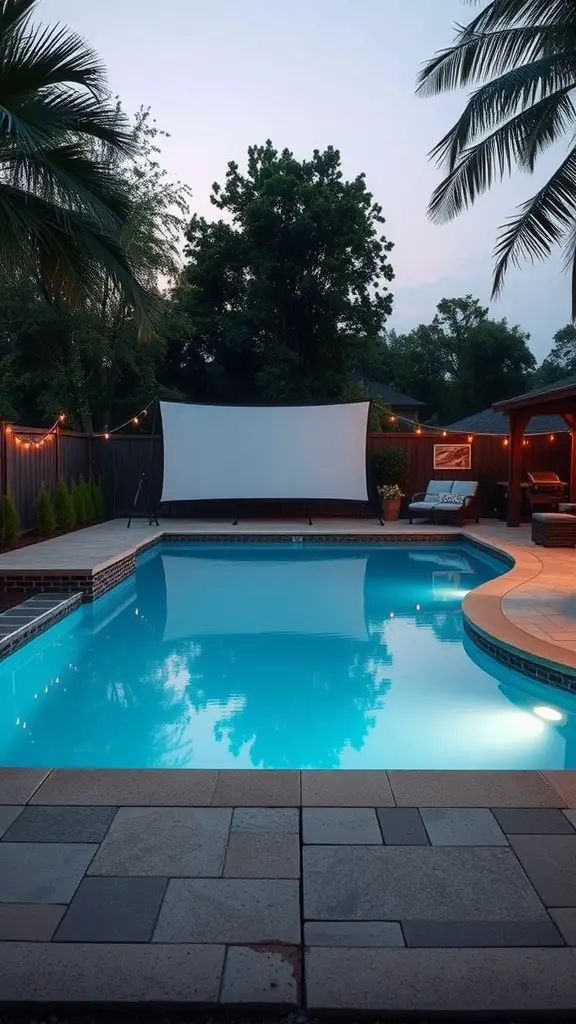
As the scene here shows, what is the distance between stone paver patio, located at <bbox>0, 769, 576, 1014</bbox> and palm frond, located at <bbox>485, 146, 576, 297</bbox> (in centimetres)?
483

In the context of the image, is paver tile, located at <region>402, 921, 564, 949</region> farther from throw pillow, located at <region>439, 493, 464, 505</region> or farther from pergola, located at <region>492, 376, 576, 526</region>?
throw pillow, located at <region>439, 493, 464, 505</region>

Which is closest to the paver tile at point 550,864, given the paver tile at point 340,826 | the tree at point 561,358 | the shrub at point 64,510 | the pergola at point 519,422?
the paver tile at point 340,826

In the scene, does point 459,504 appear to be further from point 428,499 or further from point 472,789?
point 472,789

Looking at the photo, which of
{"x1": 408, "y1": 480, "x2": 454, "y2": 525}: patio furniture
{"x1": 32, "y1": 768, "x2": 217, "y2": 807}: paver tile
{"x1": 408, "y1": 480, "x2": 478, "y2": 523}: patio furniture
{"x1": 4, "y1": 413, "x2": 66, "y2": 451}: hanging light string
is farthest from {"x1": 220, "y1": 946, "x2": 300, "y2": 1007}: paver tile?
{"x1": 408, "y1": 480, "x2": 454, "y2": 525}: patio furniture

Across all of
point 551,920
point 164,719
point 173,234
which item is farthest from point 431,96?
point 173,234

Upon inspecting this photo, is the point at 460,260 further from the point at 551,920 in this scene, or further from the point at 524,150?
the point at 551,920

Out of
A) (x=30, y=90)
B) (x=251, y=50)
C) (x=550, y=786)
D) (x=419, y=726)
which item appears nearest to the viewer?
(x=550, y=786)

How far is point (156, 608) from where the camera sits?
7625 mm

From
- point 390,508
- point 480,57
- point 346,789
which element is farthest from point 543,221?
point 390,508

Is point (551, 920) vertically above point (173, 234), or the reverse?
point (173, 234)

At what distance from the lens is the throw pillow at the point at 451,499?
12469 millimetres

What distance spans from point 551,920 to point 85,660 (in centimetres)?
447

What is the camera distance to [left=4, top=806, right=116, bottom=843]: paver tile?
2404 millimetres

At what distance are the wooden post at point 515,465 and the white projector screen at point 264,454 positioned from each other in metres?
2.59
